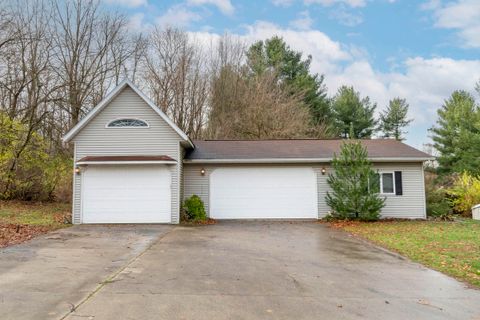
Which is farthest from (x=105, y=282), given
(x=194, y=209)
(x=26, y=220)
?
(x=26, y=220)

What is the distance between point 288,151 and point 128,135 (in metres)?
6.80

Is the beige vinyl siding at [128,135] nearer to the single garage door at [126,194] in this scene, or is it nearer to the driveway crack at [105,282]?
the single garage door at [126,194]

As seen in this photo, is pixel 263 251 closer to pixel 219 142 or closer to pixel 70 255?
pixel 70 255

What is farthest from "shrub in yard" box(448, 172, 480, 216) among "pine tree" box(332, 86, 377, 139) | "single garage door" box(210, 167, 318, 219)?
"pine tree" box(332, 86, 377, 139)

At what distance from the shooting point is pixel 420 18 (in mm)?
16781

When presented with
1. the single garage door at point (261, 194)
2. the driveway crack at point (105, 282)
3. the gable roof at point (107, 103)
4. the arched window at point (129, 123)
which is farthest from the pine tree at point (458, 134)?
the driveway crack at point (105, 282)

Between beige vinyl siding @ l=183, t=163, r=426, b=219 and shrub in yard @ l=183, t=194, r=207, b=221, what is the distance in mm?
968

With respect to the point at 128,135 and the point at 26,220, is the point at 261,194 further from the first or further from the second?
the point at 26,220

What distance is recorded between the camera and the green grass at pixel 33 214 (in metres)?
13.0

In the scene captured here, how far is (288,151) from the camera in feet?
53.5

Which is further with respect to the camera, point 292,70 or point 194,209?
point 292,70

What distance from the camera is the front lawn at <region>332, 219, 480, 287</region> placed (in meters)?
7.08

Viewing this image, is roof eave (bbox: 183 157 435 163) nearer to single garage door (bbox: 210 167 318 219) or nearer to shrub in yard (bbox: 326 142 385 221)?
single garage door (bbox: 210 167 318 219)

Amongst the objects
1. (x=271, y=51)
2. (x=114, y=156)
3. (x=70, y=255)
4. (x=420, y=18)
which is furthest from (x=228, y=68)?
(x=70, y=255)
